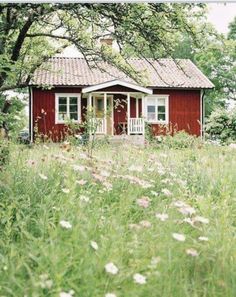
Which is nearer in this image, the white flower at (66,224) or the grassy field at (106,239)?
the grassy field at (106,239)

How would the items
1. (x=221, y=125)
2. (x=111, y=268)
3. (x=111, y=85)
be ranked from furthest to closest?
(x=111, y=85), (x=221, y=125), (x=111, y=268)

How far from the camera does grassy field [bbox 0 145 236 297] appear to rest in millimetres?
1241

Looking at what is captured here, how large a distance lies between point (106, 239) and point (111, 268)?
168mm

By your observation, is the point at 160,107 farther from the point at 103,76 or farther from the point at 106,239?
the point at 106,239

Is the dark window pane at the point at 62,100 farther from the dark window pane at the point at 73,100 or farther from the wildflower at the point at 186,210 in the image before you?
the wildflower at the point at 186,210

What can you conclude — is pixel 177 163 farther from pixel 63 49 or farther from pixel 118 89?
pixel 118 89

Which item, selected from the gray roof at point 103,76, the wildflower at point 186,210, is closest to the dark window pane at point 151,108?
the gray roof at point 103,76

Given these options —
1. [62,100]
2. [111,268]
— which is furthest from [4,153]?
[62,100]

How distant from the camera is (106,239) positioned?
1363 mm

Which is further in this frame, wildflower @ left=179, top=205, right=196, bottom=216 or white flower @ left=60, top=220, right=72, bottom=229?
wildflower @ left=179, top=205, right=196, bottom=216

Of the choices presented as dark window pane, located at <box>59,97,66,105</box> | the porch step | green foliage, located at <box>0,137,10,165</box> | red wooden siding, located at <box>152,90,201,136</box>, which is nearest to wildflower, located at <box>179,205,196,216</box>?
green foliage, located at <box>0,137,10,165</box>

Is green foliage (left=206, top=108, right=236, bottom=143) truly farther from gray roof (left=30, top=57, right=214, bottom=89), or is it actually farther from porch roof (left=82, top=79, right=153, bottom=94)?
porch roof (left=82, top=79, right=153, bottom=94)

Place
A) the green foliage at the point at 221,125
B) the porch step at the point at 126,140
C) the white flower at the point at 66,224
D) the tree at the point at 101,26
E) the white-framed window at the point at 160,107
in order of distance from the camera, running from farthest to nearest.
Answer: the white-framed window at the point at 160,107
the green foliage at the point at 221,125
the porch step at the point at 126,140
the tree at the point at 101,26
the white flower at the point at 66,224

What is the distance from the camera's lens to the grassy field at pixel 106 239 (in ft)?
4.07
